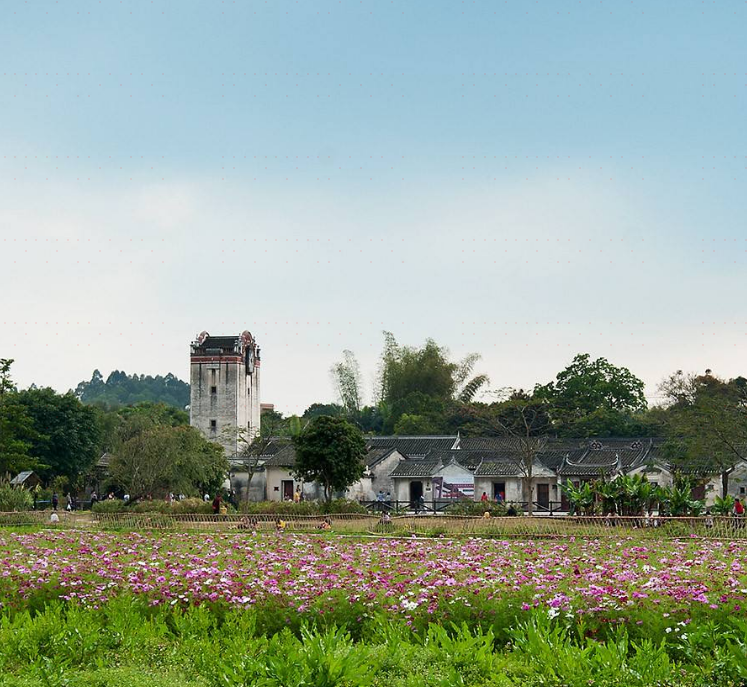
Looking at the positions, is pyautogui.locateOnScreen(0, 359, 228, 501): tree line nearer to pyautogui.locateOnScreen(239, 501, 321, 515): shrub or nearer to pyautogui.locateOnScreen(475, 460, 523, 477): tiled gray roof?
pyautogui.locateOnScreen(239, 501, 321, 515): shrub

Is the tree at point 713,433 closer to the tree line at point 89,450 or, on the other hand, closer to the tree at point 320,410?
the tree line at point 89,450

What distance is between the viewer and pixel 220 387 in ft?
276

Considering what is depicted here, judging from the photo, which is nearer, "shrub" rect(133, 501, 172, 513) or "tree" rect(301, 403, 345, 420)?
"shrub" rect(133, 501, 172, 513)

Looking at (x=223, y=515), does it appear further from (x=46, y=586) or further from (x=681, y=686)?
(x=681, y=686)

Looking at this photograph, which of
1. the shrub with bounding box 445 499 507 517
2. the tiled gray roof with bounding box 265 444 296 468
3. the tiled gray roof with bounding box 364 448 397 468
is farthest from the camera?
the tiled gray roof with bounding box 265 444 296 468

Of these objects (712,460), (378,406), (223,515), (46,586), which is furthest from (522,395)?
(46,586)

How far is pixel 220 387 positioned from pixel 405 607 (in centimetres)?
7278

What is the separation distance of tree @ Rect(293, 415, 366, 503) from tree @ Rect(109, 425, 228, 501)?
Result: 670 cm

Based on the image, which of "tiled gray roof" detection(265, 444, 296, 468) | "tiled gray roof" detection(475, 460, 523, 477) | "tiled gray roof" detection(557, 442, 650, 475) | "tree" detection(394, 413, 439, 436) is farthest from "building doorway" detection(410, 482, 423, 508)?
"tree" detection(394, 413, 439, 436)

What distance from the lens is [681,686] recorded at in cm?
902

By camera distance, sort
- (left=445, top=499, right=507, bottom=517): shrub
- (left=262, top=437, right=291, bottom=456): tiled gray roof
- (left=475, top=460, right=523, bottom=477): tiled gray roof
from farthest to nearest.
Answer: (left=262, top=437, right=291, bottom=456): tiled gray roof
(left=475, top=460, right=523, bottom=477): tiled gray roof
(left=445, top=499, right=507, bottom=517): shrub

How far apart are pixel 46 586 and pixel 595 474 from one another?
47028 mm

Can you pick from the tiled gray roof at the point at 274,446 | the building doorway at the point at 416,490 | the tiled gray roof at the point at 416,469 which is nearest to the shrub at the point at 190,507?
the tiled gray roof at the point at 416,469

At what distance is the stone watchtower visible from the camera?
274 ft
